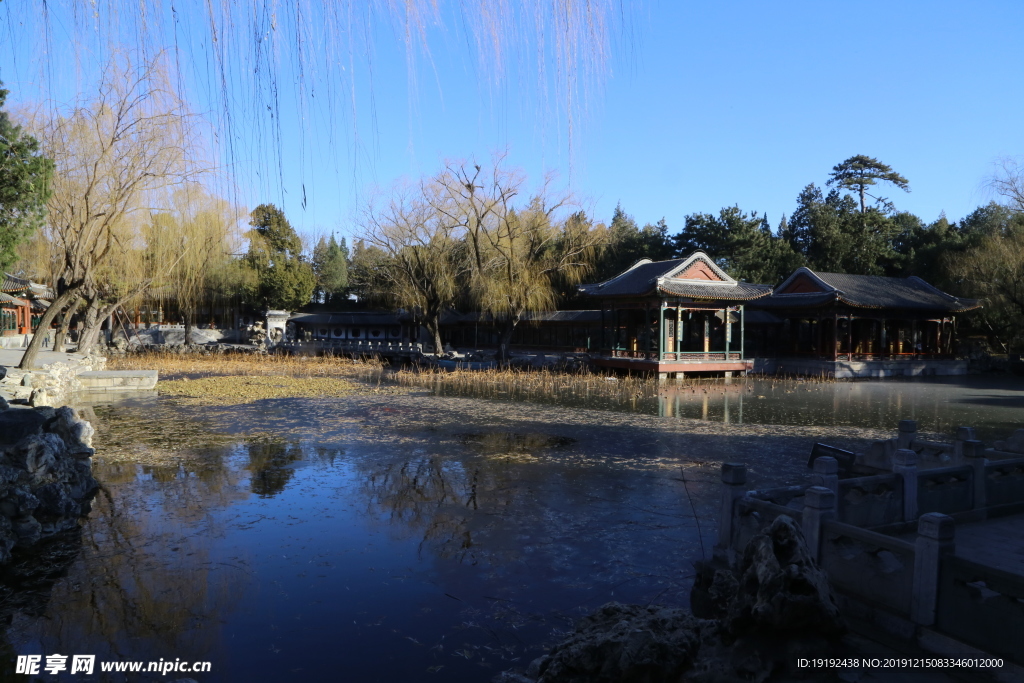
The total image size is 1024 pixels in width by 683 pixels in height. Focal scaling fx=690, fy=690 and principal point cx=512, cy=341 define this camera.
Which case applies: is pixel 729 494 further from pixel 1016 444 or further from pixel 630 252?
pixel 630 252

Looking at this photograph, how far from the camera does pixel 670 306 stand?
25.6 metres

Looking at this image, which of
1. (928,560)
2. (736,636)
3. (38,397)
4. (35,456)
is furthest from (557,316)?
(928,560)

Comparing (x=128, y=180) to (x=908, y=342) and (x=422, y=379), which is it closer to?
(x=422, y=379)

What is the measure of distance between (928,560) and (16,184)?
1344cm

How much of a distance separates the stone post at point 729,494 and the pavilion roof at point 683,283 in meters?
19.3

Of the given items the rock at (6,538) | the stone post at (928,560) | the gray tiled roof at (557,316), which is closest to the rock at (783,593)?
the stone post at (928,560)

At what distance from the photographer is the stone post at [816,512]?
470 centimetres

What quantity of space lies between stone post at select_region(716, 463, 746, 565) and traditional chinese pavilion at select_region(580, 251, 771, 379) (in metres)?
18.8

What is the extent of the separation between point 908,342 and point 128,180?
32178 mm

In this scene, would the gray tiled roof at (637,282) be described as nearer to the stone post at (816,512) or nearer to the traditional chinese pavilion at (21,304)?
the stone post at (816,512)

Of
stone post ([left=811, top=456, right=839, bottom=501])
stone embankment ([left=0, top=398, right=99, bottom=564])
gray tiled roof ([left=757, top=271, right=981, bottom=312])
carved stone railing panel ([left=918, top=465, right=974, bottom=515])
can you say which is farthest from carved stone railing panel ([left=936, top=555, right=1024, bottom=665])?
gray tiled roof ([left=757, top=271, right=981, bottom=312])

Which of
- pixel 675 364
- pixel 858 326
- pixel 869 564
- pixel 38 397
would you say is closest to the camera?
pixel 869 564

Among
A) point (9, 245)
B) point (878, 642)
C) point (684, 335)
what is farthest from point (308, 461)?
point (684, 335)

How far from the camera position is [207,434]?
12273mm
